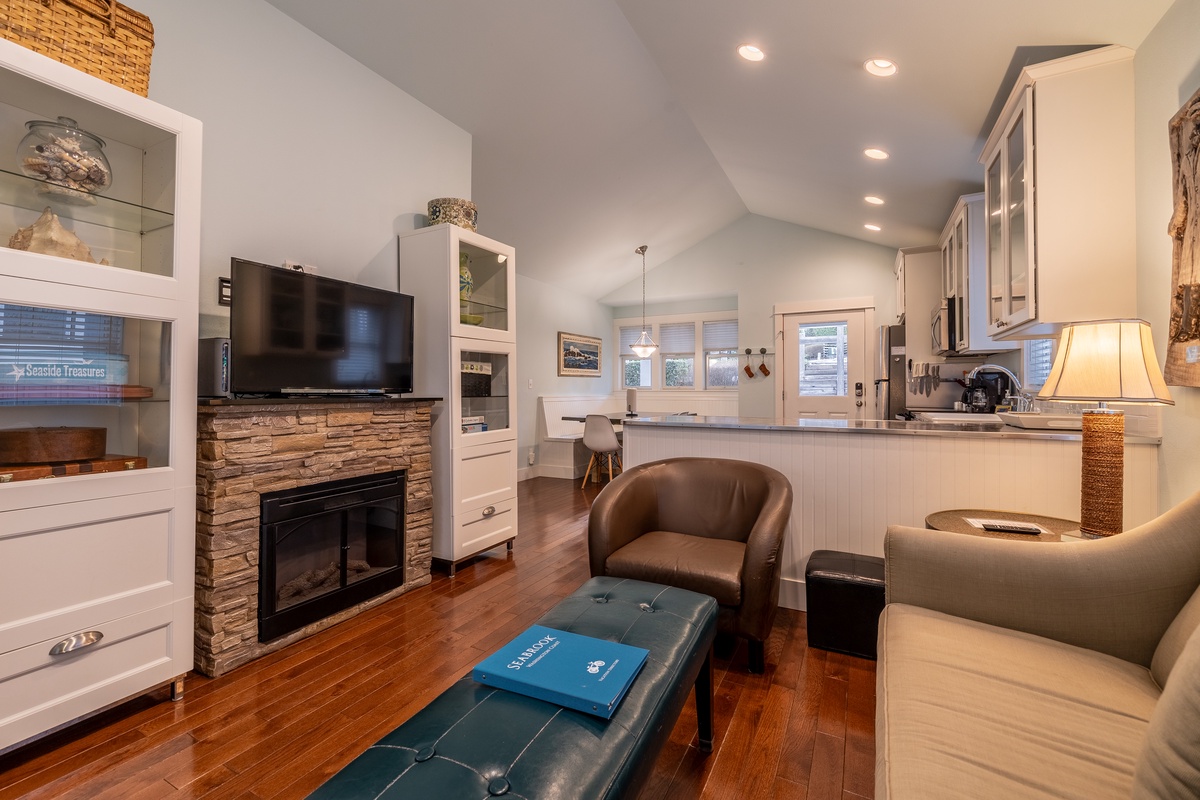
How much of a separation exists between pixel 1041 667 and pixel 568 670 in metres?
1.07

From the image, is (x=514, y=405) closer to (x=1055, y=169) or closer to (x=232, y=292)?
(x=232, y=292)

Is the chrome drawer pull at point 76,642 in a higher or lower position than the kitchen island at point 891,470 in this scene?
lower

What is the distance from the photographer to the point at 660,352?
8.49 metres

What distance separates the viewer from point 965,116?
2.79m

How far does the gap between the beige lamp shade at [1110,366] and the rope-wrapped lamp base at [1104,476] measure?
17cm

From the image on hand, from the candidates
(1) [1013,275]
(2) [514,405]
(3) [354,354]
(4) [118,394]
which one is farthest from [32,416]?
(1) [1013,275]

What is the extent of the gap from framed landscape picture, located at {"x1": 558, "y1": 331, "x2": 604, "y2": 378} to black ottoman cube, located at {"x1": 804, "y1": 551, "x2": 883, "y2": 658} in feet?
17.7

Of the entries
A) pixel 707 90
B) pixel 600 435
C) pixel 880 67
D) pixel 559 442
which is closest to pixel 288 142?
pixel 707 90

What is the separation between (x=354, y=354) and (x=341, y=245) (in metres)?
0.74

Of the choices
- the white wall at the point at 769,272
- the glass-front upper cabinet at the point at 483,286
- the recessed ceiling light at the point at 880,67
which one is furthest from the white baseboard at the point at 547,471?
the recessed ceiling light at the point at 880,67

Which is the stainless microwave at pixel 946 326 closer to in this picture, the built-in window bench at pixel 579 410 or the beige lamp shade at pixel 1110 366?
the beige lamp shade at pixel 1110 366

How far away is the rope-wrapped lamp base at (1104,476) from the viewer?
1690 mm

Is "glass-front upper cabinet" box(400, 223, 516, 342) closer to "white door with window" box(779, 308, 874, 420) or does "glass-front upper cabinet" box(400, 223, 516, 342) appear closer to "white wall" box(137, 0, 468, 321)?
"white wall" box(137, 0, 468, 321)

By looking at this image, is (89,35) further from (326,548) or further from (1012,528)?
(1012,528)
